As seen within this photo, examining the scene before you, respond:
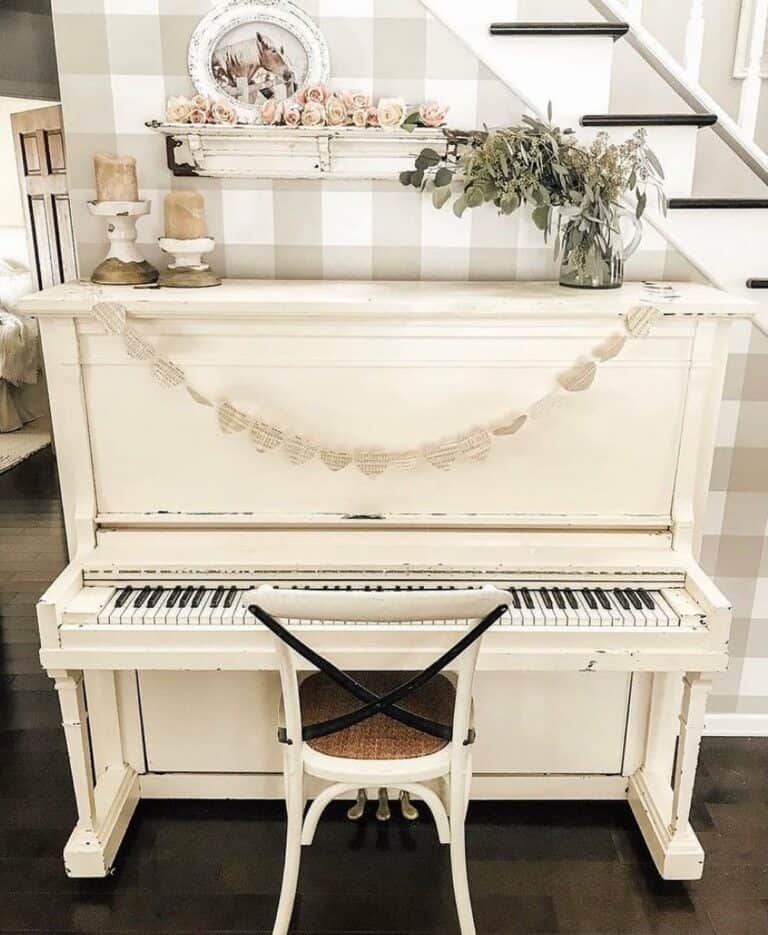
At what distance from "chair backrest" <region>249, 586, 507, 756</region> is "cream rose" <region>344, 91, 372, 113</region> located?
1219 mm

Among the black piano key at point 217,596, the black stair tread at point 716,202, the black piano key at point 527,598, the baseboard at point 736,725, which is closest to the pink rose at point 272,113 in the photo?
the black stair tread at point 716,202

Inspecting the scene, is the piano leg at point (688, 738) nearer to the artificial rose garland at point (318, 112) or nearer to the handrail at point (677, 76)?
the handrail at point (677, 76)

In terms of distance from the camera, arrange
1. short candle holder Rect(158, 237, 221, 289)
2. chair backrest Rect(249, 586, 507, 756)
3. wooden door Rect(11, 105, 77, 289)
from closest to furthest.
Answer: chair backrest Rect(249, 586, 507, 756), short candle holder Rect(158, 237, 221, 289), wooden door Rect(11, 105, 77, 289)

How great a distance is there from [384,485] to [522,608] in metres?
0.44

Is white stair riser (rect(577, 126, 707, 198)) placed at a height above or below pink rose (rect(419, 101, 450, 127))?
below

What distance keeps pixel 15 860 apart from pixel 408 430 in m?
1.54

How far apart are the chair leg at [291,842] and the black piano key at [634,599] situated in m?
0.86

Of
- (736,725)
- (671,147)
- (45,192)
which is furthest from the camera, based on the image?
(45,192)

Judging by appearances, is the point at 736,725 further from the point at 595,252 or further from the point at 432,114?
the point at 432,114

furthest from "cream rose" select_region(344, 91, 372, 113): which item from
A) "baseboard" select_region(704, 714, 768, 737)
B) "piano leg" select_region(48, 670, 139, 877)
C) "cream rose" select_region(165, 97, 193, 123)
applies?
"baseboard" select_region(704, 714, 768, 737)

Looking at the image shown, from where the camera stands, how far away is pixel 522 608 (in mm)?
2018

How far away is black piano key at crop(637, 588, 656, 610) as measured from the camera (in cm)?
204

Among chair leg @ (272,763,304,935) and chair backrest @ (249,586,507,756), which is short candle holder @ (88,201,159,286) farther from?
chair leg @ (272,763,304,935)

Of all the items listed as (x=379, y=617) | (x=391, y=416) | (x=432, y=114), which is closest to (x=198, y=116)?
(x=432, y=114)
